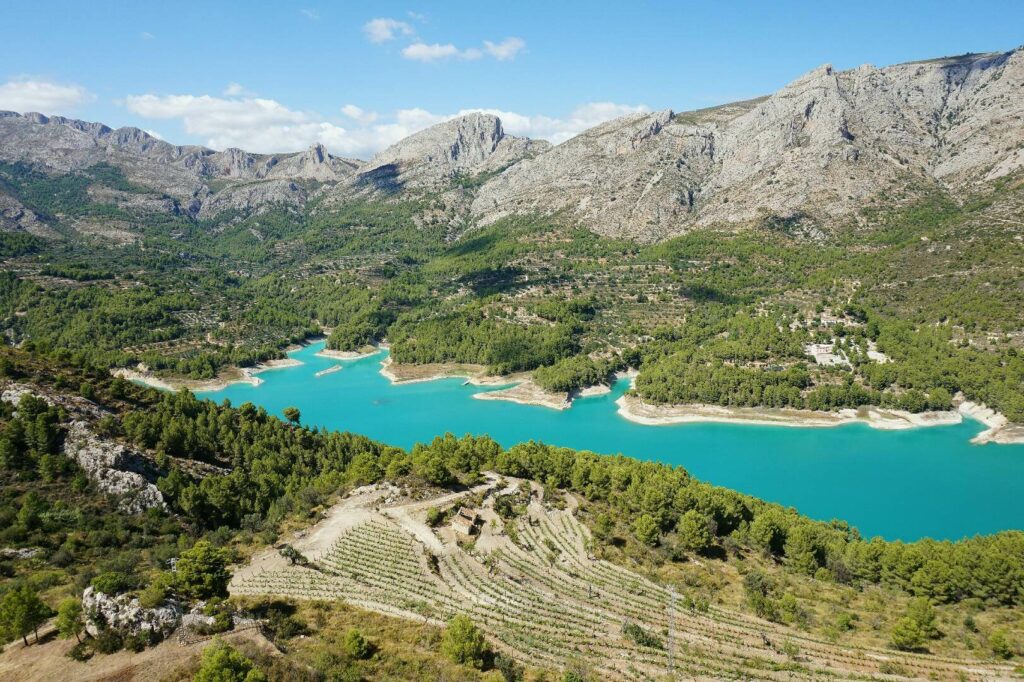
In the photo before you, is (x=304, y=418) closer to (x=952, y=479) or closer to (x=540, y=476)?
(x=540, y=476)

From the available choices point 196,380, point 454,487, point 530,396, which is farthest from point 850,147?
point 196,380

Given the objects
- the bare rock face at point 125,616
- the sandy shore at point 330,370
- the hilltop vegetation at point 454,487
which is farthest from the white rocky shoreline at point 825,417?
the bare rock face at point 125,616

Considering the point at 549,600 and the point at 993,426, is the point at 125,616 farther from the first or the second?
the point at 993,426

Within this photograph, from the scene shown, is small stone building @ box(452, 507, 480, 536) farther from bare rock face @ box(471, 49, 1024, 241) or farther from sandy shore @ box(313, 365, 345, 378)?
bare rock face @ box(471, 49, 1024, 241)

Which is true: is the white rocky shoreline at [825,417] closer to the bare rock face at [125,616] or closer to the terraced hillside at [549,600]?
the terraced hillside at [549,600]

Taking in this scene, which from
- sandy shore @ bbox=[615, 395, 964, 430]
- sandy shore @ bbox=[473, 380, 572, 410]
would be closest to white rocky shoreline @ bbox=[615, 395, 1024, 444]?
sandy shore @ bbox=[615, 395, 964, 430]

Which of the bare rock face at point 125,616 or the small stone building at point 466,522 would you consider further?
the small stone building at point 466,522

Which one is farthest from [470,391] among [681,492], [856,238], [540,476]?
[856,238]
